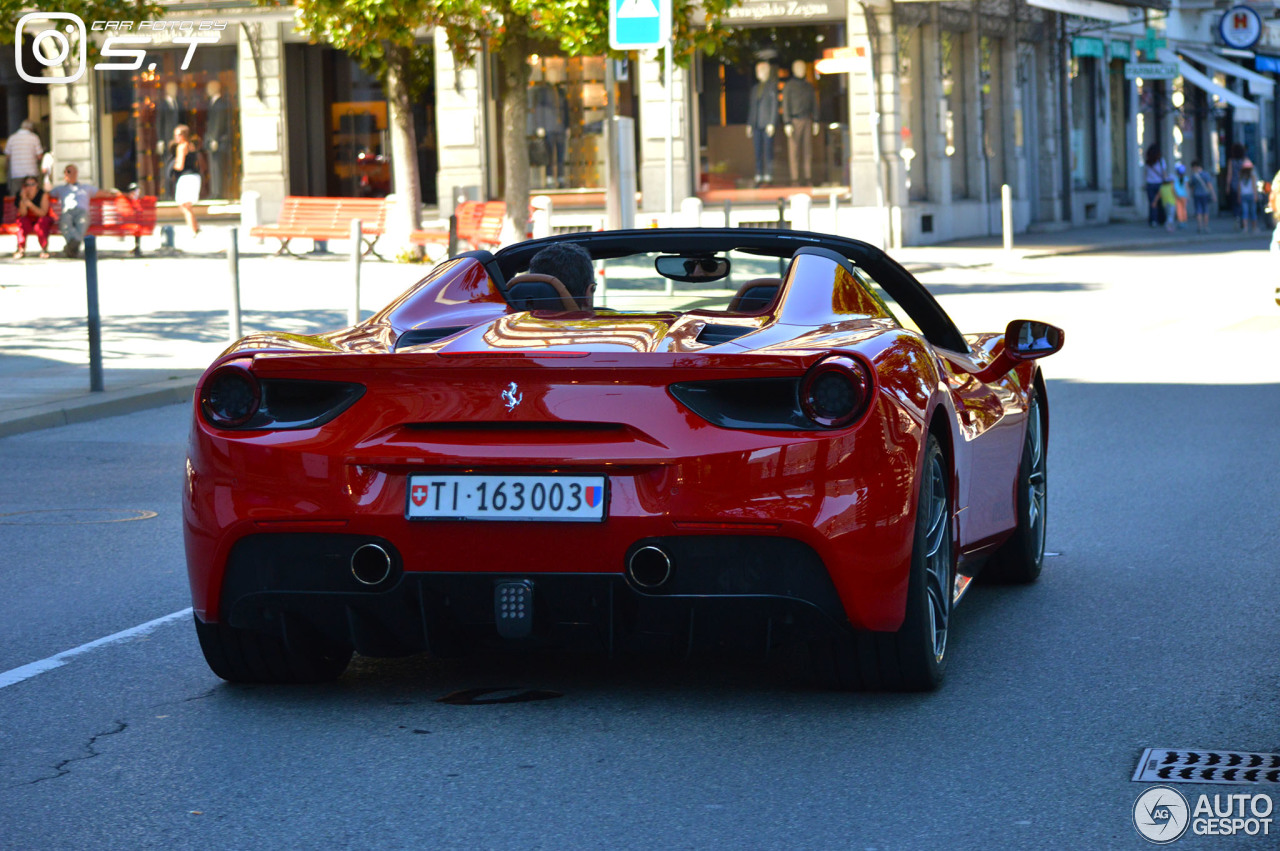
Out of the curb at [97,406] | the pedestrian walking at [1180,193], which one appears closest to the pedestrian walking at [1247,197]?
the pedestrian walking at [1180,193]

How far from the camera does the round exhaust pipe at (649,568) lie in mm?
4609

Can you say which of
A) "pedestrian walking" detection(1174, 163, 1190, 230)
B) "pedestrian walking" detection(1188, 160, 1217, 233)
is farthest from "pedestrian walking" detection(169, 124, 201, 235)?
"pedestrian walking" detection(1174, 163, 1190, 230)

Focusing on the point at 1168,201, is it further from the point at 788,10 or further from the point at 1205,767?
the point at 1205,767

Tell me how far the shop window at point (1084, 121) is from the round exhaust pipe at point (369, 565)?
45.0 m

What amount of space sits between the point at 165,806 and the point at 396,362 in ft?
3.80

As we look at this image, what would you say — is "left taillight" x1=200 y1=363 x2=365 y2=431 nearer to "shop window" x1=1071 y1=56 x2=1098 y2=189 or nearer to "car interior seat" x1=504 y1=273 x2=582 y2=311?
"car interior seat" x1=504 y1=273 x2=582 y2=311

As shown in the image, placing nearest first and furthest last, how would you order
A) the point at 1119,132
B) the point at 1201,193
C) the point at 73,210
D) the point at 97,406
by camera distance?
the point at 97,406
the point at 73,210
the point at 1201,193
the point at 1119,132

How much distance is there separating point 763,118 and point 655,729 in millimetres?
33185

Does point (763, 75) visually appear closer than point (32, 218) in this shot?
No

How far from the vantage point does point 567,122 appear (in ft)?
126

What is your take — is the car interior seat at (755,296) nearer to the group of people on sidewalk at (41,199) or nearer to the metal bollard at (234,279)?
the metal bollard at (234,279)

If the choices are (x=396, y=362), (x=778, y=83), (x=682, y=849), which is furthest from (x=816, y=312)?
(x=778, y=83)

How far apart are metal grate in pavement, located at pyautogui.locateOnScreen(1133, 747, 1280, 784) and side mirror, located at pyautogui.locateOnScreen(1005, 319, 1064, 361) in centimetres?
174

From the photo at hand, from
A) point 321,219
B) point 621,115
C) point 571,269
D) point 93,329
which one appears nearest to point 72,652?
point 571,269
